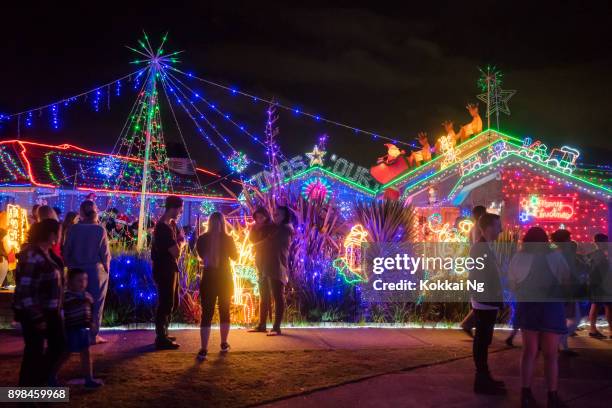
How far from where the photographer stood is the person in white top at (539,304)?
4965mm

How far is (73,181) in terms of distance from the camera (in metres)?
21.2

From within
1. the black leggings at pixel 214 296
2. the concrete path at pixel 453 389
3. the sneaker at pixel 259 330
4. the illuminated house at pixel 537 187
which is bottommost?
the concrete path at pixel 453 389

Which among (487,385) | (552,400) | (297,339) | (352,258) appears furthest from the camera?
(352,258)

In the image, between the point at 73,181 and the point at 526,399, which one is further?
the point at 73,181

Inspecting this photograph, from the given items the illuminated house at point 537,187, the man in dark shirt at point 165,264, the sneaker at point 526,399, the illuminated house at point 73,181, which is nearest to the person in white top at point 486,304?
the sneaker at point 526,399

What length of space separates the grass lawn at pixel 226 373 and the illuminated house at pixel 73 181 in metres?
11.9

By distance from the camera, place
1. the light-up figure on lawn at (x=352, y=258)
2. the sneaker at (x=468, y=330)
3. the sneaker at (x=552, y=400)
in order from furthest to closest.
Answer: the light-up figure on lawn at (x=352, y=258)
the sneaker at (x=468, y=330)
the sneaker at (x=552, y=400)

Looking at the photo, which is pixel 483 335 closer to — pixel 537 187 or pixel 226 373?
pixel 226 373

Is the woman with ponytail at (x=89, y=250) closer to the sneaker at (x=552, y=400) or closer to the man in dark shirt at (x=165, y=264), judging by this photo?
the man in dark shirt at (x=165, y=264)

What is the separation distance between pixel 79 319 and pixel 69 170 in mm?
18729

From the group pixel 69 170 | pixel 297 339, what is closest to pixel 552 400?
pixel 297 339

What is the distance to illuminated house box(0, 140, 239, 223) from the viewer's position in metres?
19.6

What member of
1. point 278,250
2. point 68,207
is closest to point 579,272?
point 278,250

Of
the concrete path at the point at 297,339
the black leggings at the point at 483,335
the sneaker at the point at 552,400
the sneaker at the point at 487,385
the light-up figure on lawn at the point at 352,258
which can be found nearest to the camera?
the sneaker at the point at 552,400
